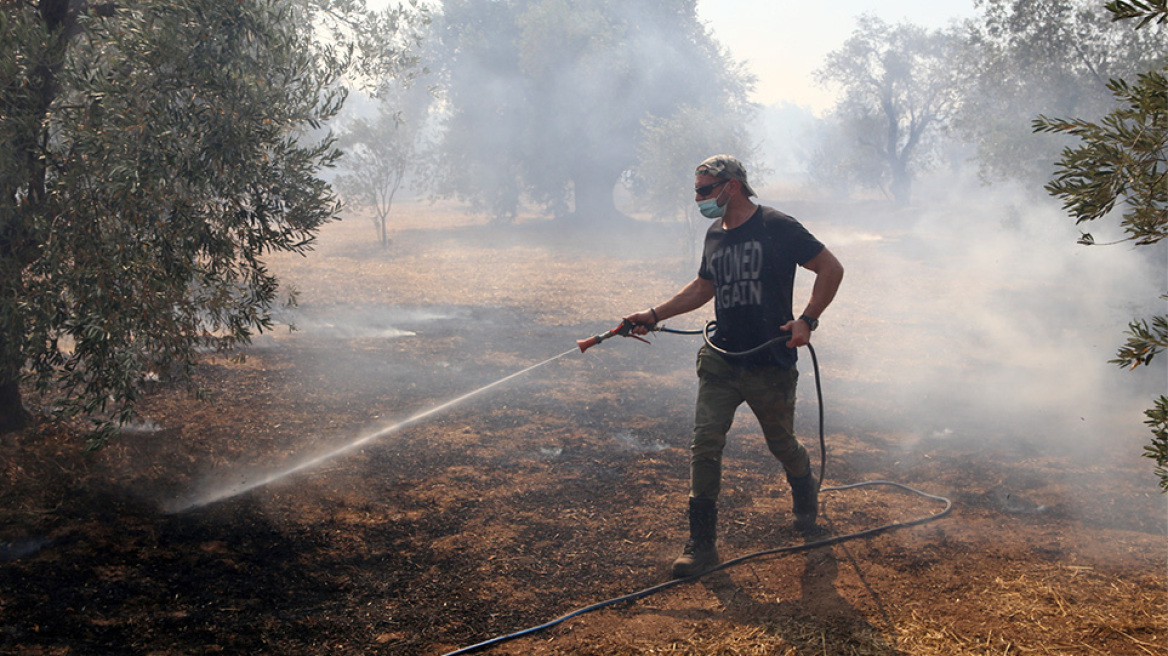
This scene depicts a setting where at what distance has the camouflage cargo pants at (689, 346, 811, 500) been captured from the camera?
425 cm

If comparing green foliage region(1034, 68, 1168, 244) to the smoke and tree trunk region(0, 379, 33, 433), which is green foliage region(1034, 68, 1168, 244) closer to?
the smoke

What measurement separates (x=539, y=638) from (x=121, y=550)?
7.52 feet

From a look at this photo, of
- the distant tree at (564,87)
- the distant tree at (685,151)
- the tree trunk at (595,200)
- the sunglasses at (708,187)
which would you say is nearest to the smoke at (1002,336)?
the sunglasses at (708,187)

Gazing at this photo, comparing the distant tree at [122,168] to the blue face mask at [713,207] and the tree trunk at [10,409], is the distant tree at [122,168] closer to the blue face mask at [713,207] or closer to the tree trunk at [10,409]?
the tree trunk at [10,409]

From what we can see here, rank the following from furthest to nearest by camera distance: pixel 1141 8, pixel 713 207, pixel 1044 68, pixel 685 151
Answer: pixel 685 151 < pixel 1044 68 < pixel 713 207 < pixel 1141 8

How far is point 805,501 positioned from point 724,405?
95 cm

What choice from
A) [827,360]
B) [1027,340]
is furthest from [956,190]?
[827,360]

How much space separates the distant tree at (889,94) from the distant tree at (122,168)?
3672cm

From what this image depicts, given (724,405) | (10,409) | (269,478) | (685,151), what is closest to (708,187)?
(724,405)

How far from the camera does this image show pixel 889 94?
37719 mm

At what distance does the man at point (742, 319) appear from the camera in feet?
13.8

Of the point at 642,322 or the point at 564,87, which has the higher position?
the point at 564,87

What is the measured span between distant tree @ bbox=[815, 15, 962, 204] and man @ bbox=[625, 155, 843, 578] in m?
35.7

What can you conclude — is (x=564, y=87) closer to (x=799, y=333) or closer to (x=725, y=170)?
(x=725, y=170)
